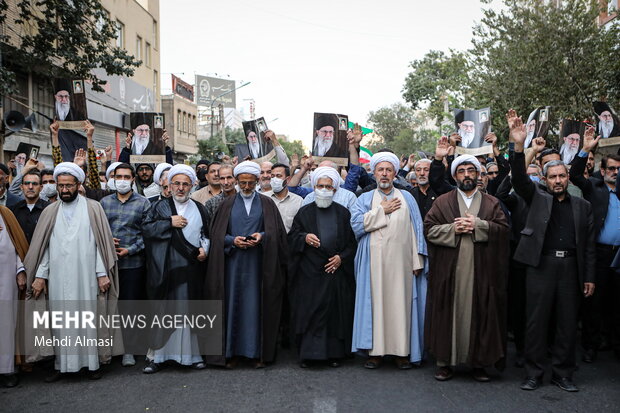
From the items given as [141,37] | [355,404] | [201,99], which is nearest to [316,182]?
[355,404]

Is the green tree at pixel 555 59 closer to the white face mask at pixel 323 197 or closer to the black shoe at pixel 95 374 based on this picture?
the white face mask at pixel 323 197

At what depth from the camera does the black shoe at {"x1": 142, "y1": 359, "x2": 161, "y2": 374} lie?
5.71m

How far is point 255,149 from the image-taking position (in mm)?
9352

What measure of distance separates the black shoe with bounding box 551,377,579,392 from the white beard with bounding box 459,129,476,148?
3775mm

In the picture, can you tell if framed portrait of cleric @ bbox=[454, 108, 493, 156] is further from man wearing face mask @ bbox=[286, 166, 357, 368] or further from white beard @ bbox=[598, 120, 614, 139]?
man wearing face mask @ bbox=[286, 166, 357, 368]

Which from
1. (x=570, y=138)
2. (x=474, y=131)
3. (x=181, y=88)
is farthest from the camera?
(x=181, y=88)

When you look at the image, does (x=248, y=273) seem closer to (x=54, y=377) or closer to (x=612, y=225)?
(x=54, y=377)

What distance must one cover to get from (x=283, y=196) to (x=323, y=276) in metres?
1.71

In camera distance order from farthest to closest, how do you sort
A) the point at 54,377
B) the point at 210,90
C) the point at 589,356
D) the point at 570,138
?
the point at 210,90 → the point at 570,138 → the point at 589,356 → the point at 54,377

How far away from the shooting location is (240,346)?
5.91 metres

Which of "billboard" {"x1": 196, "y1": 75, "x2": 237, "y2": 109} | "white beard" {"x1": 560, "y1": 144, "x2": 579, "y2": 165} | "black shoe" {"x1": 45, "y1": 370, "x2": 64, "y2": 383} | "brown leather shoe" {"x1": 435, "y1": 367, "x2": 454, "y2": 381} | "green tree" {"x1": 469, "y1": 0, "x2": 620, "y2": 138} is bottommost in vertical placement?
"black shoe" {"x1": 45, "y1": 370, "x2": 64, "y2": 383}

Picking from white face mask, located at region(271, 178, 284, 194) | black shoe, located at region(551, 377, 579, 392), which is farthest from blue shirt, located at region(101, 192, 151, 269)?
black shoe, located at region(551, 377, 579, 392)

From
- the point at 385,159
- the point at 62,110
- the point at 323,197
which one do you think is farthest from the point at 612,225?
the point at 62,110

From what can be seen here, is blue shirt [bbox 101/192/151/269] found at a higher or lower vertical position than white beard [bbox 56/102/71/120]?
lower
